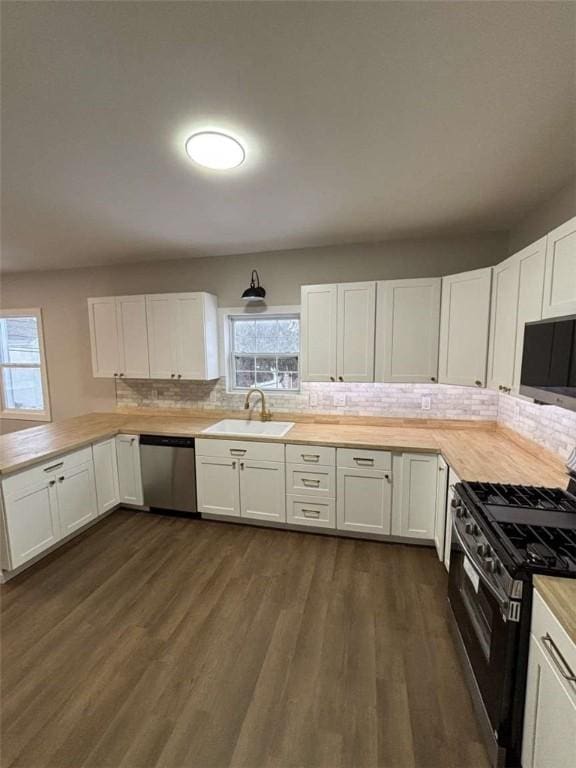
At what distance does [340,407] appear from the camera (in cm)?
323

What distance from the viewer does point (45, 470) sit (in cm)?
247

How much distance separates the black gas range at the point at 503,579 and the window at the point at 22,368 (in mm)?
4856

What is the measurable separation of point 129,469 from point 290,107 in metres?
3.12

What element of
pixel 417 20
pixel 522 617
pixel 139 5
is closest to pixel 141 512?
pixel 522 617

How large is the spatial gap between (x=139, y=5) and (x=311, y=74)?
59cm

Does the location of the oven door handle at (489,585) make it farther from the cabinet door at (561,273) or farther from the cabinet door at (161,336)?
the cabinet door at (161,336)

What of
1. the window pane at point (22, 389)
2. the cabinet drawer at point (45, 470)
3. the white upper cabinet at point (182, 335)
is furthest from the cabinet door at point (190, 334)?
the window pane at point (22, 389)

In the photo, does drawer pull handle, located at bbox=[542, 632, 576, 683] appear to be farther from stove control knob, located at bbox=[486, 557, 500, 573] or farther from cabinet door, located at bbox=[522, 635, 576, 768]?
stove control knob, located at bbox=[486, 557, 500, 573]

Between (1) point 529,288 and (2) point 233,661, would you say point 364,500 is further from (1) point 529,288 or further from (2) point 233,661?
(1) point 529,288

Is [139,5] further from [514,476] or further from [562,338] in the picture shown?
[514,476]

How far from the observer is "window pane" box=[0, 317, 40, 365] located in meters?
4.21

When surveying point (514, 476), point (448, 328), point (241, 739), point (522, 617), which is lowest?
point (241, 739)

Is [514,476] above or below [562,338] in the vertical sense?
below

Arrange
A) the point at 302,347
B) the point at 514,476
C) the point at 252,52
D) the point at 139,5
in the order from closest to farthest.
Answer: the point at 139,5
the point at 252,52
the point at 514,476
the point at 302,347
